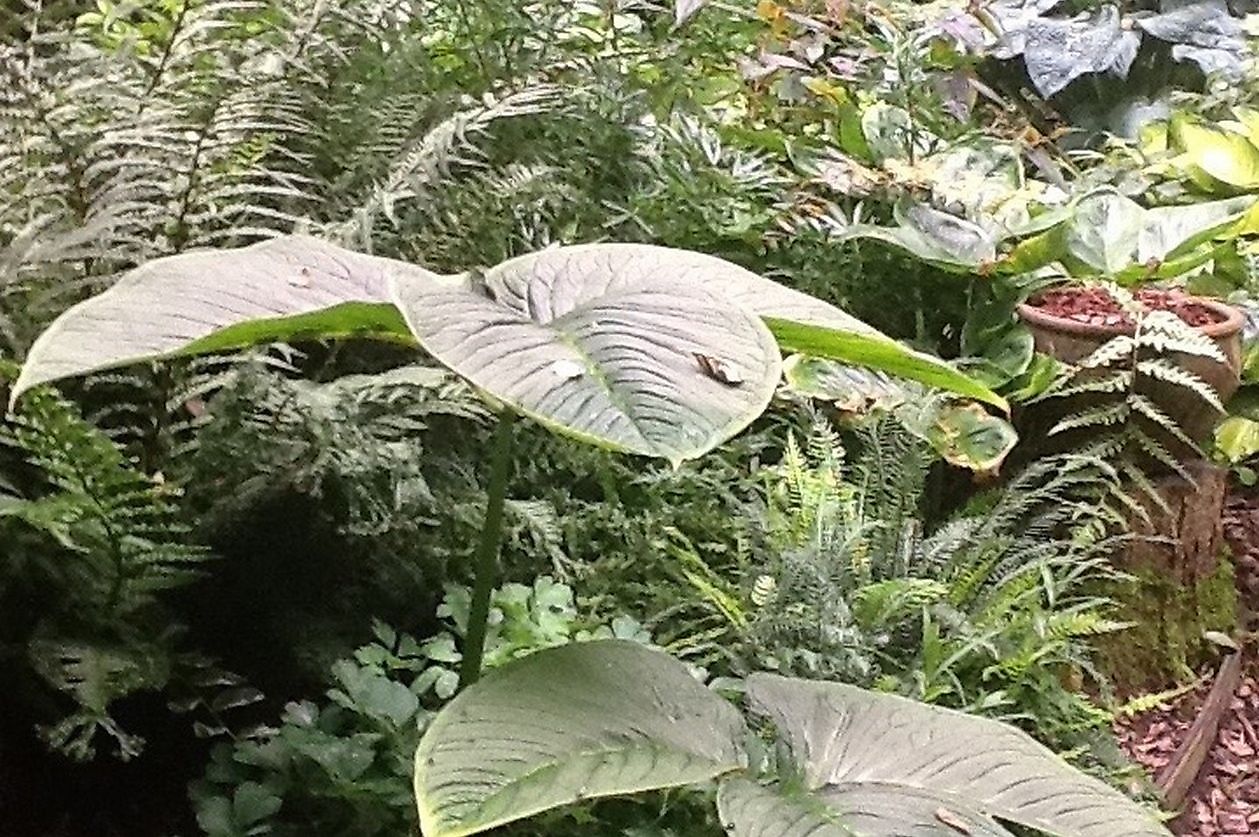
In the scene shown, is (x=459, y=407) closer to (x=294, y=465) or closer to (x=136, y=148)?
(x=294, y=465)

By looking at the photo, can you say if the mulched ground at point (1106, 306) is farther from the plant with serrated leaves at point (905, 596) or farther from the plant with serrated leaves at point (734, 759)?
the plant with serrated leaves at point (734, 759)

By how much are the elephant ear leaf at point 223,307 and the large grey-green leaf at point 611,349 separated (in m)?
0.04

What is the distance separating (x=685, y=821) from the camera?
44.6 inches

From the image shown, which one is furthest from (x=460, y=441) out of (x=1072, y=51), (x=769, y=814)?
(x=1072, y=51)

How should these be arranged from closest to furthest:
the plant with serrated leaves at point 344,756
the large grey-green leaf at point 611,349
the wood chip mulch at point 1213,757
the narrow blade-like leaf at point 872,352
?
the large grey-green leaf at point 611,349 → the narrow blade-like leaf at point 872,352 → the plant with serrated leaves at point 344,756 → the wood chip mulch at point 1213,757

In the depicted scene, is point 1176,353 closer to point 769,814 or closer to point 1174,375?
point 1174,375

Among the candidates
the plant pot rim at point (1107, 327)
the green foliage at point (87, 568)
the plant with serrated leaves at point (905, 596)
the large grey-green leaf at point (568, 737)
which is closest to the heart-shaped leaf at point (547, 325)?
the large grey-green leaf at point (568, 737)

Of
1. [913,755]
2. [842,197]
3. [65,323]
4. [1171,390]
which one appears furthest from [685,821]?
[842,197]

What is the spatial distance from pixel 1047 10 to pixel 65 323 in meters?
3.36

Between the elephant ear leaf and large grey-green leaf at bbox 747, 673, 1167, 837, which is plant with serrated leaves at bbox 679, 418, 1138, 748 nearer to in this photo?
large grey-green leaf at bbox 747, 673, 1167, 837

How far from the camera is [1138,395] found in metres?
1.96

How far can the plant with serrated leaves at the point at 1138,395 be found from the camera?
1897 mm

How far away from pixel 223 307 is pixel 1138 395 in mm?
1515

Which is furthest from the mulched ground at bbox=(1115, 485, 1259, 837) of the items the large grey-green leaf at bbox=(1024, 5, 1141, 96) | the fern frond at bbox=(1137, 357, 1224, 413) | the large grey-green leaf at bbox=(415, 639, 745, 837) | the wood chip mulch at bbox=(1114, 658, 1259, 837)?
the large grey-green leaf at bbox=(1024, 5, 1141, 96)
